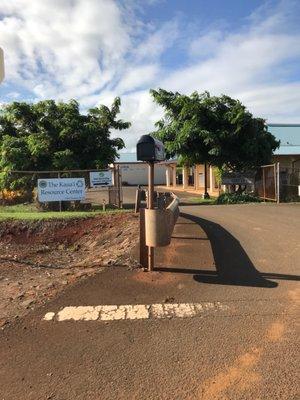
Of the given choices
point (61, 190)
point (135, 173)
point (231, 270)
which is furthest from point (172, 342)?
point (135, 173)

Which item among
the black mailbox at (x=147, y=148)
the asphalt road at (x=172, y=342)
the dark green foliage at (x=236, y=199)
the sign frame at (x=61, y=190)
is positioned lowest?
the asphalt road at (x=172, y=342)

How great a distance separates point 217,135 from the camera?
942 inches

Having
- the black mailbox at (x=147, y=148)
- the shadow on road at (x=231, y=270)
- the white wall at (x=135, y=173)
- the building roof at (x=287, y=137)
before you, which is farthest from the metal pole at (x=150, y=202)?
the white wall at (x=135, y=173)

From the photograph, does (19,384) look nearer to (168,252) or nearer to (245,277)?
(245,277)

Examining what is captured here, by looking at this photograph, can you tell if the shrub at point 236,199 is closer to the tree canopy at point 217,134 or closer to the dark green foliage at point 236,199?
the dark green foliage at point 236,199

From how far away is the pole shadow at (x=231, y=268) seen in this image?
6.70 metres

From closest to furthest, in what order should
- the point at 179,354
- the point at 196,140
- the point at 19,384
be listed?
the point at 19,384 → the point at 179,354 → the point at 196,140

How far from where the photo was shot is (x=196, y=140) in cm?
2455

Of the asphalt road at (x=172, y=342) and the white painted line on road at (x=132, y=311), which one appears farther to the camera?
the white painted line on road at (x=132, y=311)

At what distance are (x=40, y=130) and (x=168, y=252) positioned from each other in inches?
655

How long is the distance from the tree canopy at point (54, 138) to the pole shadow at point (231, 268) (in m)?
13.9

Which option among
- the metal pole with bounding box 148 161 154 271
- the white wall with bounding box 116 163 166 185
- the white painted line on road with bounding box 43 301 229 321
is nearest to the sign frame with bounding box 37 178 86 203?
the metal pole with bounding box 148 161 154 271

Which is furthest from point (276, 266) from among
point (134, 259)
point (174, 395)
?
point (174, 395)

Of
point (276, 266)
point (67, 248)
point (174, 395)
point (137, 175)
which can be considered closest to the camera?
point (174, 395)
